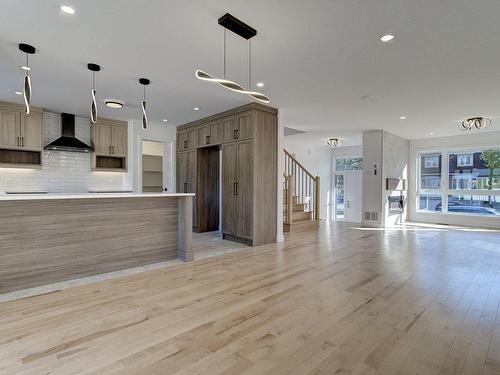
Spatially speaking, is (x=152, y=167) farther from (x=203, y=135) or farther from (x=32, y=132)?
(x=32, y=132)

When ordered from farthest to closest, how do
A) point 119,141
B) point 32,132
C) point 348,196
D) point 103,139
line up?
point 348,196 < point 119,141 < point 103,139 < point 32,132

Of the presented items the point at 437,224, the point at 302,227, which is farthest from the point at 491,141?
the point at 302,227

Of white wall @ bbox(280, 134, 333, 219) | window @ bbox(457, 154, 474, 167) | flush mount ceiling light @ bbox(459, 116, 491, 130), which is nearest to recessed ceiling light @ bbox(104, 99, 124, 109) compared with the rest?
white wall @ bbox(280, 134, 333, 219)

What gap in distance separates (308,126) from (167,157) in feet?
13.4

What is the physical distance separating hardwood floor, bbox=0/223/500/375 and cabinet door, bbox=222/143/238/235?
1.71m

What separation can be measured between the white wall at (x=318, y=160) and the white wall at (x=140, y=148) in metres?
4.18

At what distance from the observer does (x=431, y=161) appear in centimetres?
912

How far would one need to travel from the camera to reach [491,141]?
7.85 m

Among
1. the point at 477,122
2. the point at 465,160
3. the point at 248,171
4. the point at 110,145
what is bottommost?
the point at 248,171

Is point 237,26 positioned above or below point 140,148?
above

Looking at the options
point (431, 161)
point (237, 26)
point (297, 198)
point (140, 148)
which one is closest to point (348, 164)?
point (431, 161)

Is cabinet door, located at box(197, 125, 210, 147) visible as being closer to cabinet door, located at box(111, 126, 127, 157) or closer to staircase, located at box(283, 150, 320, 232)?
cabinet door, located at box(111, 126, 127, 157)

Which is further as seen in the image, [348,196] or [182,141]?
[348,196]

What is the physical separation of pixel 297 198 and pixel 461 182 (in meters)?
5.40
